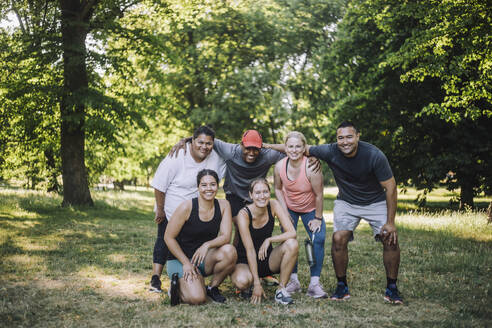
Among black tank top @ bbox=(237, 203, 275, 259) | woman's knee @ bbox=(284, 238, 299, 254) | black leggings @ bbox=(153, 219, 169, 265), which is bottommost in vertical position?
black leggings @ bbox=(153, 219, 169, 265)

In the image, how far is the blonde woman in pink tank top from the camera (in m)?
5.21

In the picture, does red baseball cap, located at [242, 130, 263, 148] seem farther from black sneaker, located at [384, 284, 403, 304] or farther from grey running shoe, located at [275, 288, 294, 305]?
black sneaker, located at [384, 284, 403, 304]

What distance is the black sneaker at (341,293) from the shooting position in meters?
4.96

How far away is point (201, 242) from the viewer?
16.5ft

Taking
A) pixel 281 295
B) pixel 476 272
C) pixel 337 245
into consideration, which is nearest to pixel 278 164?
pixel 337 245

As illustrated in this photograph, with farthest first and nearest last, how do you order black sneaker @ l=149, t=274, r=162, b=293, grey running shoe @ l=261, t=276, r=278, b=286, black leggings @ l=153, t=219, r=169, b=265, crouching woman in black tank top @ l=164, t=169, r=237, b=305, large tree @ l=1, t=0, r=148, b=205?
large tree @ l=1, t=0, r=148, b=205
grey running shoe @ l=261, t=276, r=278, b=286
black leggings @ l=153, t=219, r=169, b=265
black sneaker @ l=149, t=274, r=162, b=293
crouching woman in black tank top @ l=164, t=169, r=237, b=305

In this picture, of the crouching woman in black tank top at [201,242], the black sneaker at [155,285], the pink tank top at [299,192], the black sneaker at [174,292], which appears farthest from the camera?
the pink tank top at [299,192]

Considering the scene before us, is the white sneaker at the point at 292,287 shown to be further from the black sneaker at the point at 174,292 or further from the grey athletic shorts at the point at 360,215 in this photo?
the black sneaker at the point at 174,292

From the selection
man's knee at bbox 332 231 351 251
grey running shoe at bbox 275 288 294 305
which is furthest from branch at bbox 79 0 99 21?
grey running shoe at bbox 275 288 294 305

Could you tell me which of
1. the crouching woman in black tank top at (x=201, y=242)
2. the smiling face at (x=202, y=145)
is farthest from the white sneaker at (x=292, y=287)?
the smiling face at (x=202, y=145)

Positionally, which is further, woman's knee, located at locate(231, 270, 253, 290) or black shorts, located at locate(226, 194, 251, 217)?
black shorts, located at locate(226, 194, 251, 217)

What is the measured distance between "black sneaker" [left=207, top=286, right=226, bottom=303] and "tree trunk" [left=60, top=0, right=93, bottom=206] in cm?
864

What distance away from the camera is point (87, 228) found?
33.3 ft

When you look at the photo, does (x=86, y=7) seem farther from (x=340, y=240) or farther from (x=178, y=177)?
(x=340, y=240)
